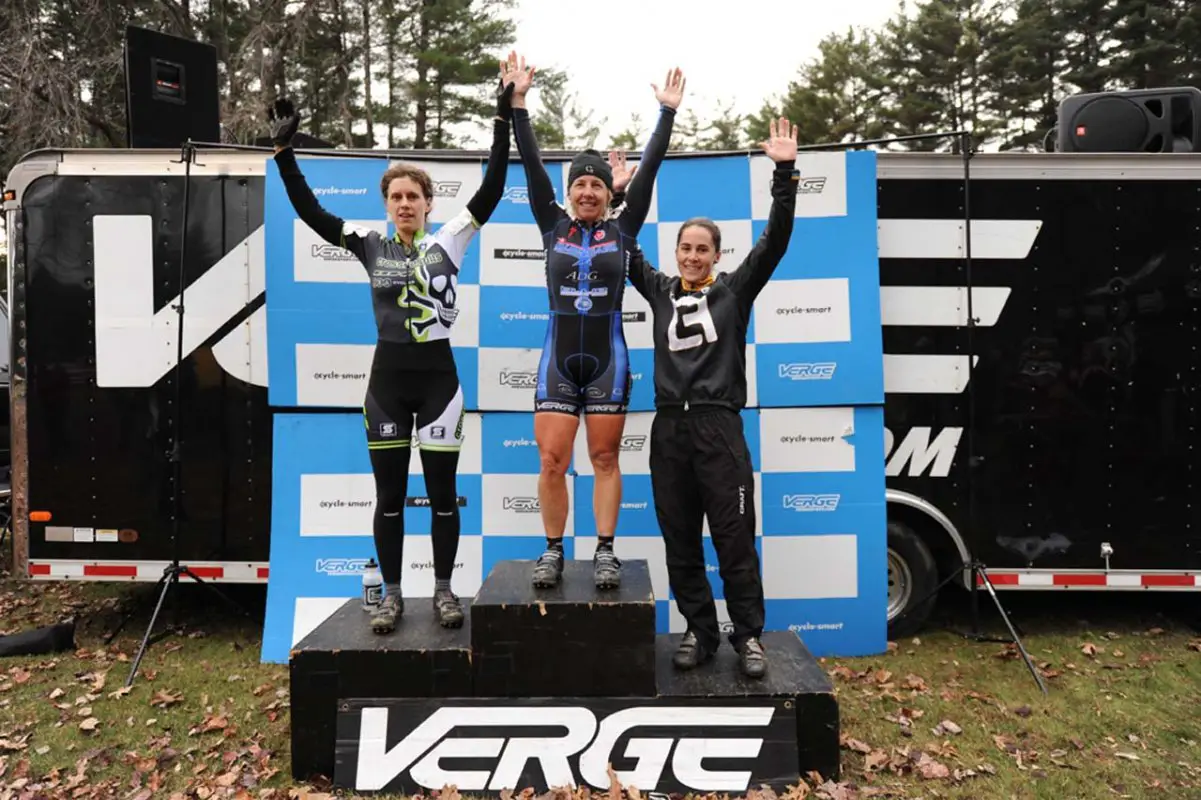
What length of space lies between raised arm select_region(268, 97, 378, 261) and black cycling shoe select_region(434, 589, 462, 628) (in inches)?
61.5

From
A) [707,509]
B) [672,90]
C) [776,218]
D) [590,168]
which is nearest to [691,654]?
[707,509]

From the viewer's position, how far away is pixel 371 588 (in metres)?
3.14

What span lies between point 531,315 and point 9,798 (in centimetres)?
317

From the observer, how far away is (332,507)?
413 centimetres

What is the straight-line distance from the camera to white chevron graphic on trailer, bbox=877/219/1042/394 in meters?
3.98

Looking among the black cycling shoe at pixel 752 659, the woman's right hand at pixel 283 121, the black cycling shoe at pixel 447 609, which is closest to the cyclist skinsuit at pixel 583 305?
the black cycling shoe at pixel 447 609

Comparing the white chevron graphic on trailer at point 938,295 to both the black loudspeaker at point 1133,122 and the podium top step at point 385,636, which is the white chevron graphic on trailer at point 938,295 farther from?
the podium top step at point 385,636

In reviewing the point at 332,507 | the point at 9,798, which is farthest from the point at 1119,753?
the point at 9,798

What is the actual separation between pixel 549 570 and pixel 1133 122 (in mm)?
4398

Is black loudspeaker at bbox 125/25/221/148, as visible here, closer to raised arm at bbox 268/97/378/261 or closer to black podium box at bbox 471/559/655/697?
raised arm at bbox 268/97/378/261

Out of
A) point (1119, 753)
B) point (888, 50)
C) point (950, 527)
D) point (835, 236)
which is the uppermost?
point (888, 50)

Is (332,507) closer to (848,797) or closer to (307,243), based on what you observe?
(307,243)

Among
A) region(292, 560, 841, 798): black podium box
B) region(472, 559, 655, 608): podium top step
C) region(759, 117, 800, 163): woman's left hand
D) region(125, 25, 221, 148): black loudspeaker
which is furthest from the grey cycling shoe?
region(125, 25, 221, 148): black loudspeaker

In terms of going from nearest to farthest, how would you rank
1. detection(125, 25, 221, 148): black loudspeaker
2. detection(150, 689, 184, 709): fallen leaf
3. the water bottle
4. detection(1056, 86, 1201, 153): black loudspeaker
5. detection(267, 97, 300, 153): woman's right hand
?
detection(267, 97, 300, 153): woman's right hand
the water bottle
detection(150, 689, 184, 709): fallen leaf
detection(1056, 86, 1201, 153): black loudspeaker
detection(125, 25, 221, 148): black loudspeaker
